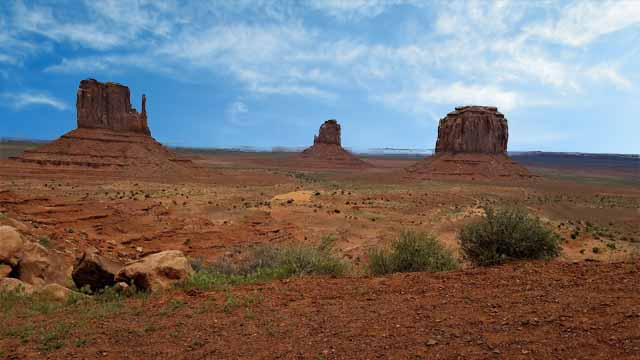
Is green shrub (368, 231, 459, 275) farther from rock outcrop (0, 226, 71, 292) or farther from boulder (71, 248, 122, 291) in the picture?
rock outcrop (0, 226, 71, 292)

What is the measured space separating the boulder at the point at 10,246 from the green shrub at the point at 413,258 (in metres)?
8.27

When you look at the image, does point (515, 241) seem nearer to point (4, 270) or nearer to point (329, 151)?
point (4, 270)

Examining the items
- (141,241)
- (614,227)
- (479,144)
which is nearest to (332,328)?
(141,241)

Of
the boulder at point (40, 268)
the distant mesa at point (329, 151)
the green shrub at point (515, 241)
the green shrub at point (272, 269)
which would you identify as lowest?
the boulder at point (40, 268)

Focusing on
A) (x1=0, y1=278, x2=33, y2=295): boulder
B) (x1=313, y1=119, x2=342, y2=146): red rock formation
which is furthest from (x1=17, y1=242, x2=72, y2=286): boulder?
(x1=313, y1=119, x2=342, y2=146): red rock formation

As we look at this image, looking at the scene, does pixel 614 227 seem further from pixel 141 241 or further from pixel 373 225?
pixel 141 241

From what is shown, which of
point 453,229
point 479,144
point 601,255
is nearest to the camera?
point 601,255

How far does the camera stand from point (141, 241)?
663 inches

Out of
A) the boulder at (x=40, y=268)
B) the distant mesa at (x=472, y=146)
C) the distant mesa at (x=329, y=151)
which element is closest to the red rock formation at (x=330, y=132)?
the distant mesa at (x=329, y=151)

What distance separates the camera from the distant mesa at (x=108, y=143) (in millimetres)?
56438

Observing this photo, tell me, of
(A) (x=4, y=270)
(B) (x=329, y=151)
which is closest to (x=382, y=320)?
(A) (x=4, y=270)

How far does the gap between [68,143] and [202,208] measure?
4617 centimetres

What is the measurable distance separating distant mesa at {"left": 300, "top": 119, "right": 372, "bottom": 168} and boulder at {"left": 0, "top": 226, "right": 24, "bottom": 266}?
335ft

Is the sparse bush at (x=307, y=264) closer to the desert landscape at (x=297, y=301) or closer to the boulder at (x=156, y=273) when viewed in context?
the desert landscape at (x=297, y=301)
